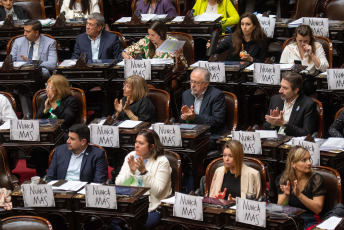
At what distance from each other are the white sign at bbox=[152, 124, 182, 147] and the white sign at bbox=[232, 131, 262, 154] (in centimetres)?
51

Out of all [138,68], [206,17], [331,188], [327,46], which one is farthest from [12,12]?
[331,188]

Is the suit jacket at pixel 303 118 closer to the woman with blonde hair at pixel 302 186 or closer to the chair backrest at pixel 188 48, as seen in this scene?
the woman with blonde hair at pixel 302 186

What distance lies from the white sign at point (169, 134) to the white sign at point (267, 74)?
1302 mm

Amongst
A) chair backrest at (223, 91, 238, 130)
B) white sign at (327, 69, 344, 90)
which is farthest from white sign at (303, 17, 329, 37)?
chair backrest at (223, 91, 238, 130)

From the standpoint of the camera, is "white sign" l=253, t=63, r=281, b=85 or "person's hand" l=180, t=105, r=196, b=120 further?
A: "white sign" l=253, t=63, r=281, b=85

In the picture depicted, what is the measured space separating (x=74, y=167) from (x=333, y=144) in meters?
2.22

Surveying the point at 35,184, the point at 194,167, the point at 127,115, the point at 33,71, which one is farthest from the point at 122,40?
the point at 35,184

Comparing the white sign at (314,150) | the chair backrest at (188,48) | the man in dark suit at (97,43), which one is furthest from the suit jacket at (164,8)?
the white sign at (314,150)

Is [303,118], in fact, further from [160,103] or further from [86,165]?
[86,165]

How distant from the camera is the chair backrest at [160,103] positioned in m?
7.95

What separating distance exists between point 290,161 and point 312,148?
0.42 meters

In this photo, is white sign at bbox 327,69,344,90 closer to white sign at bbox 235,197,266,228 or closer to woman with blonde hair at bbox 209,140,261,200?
woman with blonde hair at bbox 209,140,261,200

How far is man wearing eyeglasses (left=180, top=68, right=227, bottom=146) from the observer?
7.62m

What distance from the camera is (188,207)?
609cm
